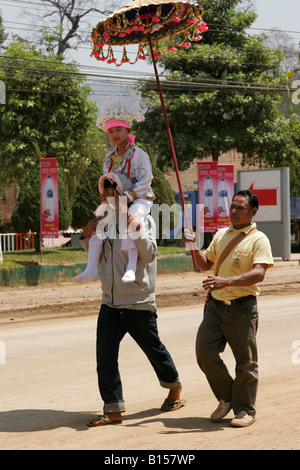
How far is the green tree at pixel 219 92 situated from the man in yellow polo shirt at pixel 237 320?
26830 millimetres

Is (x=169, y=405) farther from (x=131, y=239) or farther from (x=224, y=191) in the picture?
(x=224, y=191)

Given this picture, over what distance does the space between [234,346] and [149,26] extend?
2.77 m

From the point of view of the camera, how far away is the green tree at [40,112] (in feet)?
102

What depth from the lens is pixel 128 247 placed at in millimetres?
6039

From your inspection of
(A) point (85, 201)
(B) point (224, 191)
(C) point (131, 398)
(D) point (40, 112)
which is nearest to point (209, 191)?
(B) point (224, 191)

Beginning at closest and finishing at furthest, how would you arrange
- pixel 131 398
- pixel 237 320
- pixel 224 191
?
pixel 237 320, pixel 131 398, pixel 224 191

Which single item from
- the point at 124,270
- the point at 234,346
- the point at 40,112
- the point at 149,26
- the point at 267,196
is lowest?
the point at 234,346

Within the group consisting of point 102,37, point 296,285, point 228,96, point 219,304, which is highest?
point 228,96

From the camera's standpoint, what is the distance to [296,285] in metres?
20.5

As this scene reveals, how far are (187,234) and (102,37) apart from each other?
1.96 m

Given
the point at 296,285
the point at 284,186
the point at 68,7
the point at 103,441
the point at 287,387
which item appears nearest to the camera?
the point at 103,441

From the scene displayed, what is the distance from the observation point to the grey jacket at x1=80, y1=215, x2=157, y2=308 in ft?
19.9
